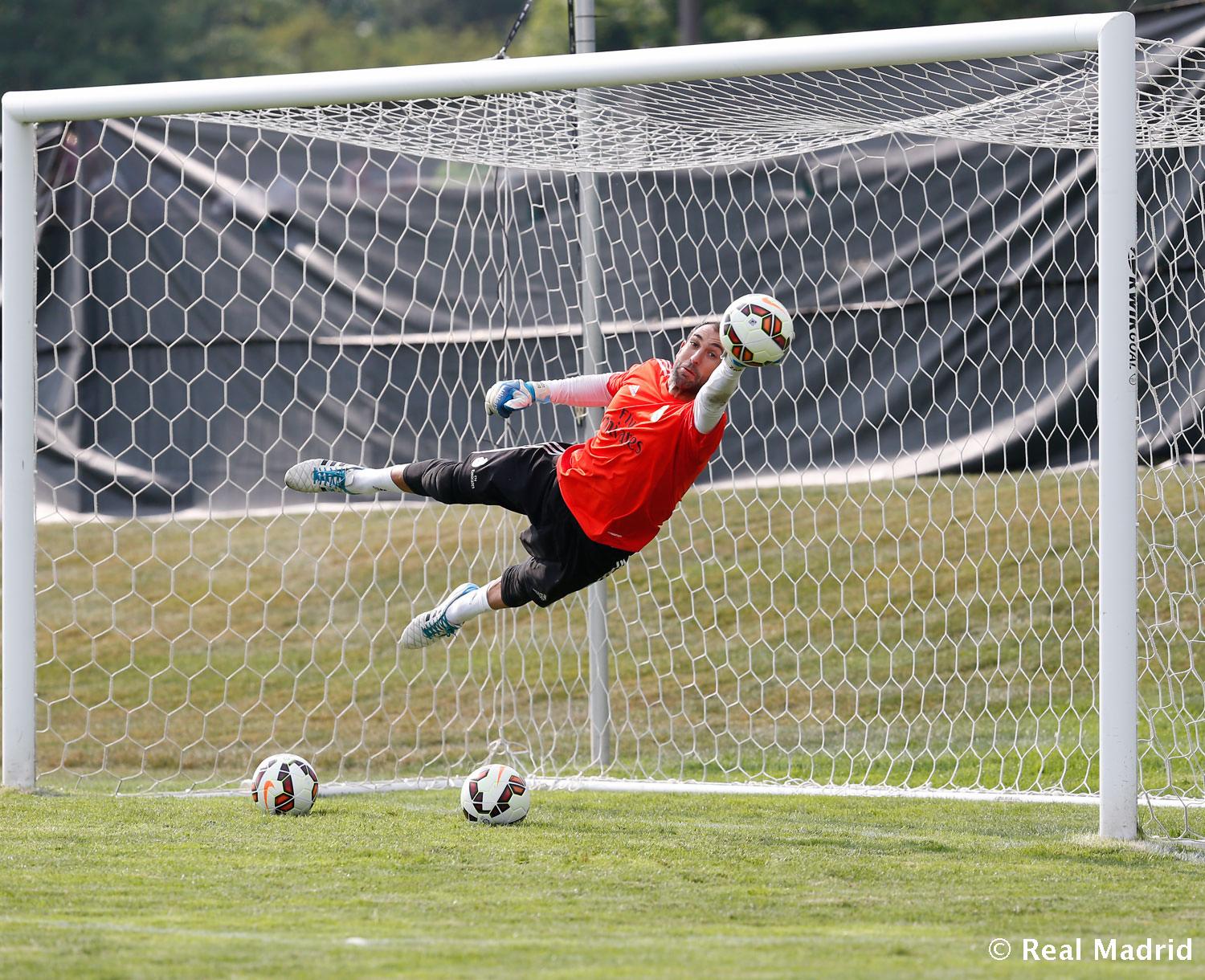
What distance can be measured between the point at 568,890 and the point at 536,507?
1.91 meters

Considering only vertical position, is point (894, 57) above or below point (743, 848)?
above

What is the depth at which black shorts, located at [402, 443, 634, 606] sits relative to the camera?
5930 millimetres

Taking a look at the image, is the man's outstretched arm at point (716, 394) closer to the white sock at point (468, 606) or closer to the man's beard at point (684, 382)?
the man's beard at point (684, 382)

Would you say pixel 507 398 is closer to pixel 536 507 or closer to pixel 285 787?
pixel 536 507

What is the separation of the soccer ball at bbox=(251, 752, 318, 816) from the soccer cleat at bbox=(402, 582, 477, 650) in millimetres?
773

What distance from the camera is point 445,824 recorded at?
561 centimetres

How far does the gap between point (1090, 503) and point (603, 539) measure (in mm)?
4149

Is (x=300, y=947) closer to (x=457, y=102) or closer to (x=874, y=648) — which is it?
(x=457, y=102)

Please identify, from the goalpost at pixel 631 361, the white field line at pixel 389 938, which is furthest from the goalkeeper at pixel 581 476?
the white field line at pixel 389 938

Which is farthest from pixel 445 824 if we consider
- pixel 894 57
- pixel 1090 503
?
pixel 1090 503

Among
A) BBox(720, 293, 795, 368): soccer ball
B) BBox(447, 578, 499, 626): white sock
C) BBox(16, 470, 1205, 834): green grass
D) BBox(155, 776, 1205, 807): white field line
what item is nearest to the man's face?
BBox(720, 293, 795, 368): soccer ball

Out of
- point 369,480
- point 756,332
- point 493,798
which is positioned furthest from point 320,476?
point 756,332

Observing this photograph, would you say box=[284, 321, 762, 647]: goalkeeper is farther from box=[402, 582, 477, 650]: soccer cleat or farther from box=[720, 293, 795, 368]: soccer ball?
box=[720, 293, 795, 368]: soccer ball

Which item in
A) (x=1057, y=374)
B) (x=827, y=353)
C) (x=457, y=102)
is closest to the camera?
(x=457, y=102)
